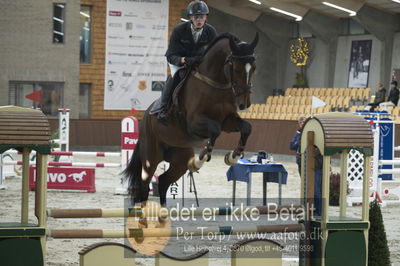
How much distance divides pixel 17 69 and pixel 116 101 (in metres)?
3.87

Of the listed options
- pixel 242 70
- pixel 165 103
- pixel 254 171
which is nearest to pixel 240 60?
pixel 242 70

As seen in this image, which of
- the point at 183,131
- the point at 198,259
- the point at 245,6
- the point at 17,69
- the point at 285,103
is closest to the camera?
the point at 198,259

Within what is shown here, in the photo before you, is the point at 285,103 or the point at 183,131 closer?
the point at 183,131

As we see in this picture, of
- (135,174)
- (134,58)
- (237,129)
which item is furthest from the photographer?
(134,58)

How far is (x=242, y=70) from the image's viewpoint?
7.23m

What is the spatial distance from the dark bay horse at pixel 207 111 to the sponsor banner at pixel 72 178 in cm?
609

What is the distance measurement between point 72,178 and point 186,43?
7.19 meters

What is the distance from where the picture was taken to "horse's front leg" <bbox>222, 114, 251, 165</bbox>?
739cm

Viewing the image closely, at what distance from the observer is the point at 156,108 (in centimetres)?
850

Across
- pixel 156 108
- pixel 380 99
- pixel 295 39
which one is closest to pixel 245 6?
pixel 295 39

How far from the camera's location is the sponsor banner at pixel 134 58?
29.9 meters

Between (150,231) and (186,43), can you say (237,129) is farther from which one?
(150,231)

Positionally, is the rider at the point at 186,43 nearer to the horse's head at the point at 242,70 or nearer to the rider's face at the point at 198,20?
the rider's face at the point at 198,20

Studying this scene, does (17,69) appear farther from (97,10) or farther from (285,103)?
(285,103)
